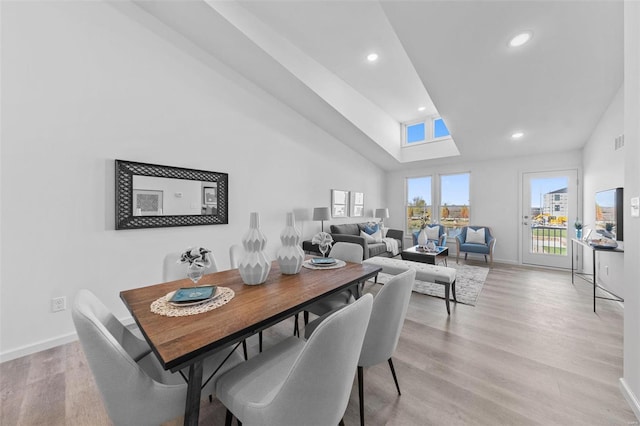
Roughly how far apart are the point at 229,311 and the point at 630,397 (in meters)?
2.40

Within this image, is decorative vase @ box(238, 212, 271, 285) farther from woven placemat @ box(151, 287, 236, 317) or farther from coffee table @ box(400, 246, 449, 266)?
coffee table @ box(400, 246, 449, 266)

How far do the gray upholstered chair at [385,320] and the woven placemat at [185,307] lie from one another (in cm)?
78

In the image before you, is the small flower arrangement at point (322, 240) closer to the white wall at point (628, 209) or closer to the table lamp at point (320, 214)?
the white wall at point (628, 209)

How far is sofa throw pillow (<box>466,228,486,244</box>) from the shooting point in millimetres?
5309

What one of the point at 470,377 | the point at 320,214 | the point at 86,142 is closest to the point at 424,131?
the point at 320,214

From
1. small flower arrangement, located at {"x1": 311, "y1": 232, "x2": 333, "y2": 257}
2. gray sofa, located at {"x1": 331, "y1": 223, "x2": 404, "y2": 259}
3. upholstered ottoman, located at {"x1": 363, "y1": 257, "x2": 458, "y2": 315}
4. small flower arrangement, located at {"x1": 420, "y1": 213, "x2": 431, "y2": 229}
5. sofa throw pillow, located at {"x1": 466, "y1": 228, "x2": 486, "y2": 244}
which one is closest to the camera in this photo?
small flower arrangement, located at {"x1": 311, "y1": 232, "x2": 333, "y2": 257}

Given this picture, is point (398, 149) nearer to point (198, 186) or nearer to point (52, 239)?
point (198, 186)

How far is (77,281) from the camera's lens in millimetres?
2250

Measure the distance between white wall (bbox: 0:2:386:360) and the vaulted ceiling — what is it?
21.6 inches

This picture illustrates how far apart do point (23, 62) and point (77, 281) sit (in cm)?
189

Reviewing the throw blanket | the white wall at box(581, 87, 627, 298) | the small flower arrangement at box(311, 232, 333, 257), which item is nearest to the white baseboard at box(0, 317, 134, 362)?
the small flower arrangement at box(311, 232, 333, 257)

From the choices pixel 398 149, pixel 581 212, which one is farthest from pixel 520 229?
pixel 398 149

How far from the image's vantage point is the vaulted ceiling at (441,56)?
7.23ft

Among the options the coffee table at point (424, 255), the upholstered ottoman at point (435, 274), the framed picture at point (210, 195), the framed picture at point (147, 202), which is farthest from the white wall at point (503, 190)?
the framed picture at point (147, 202)
